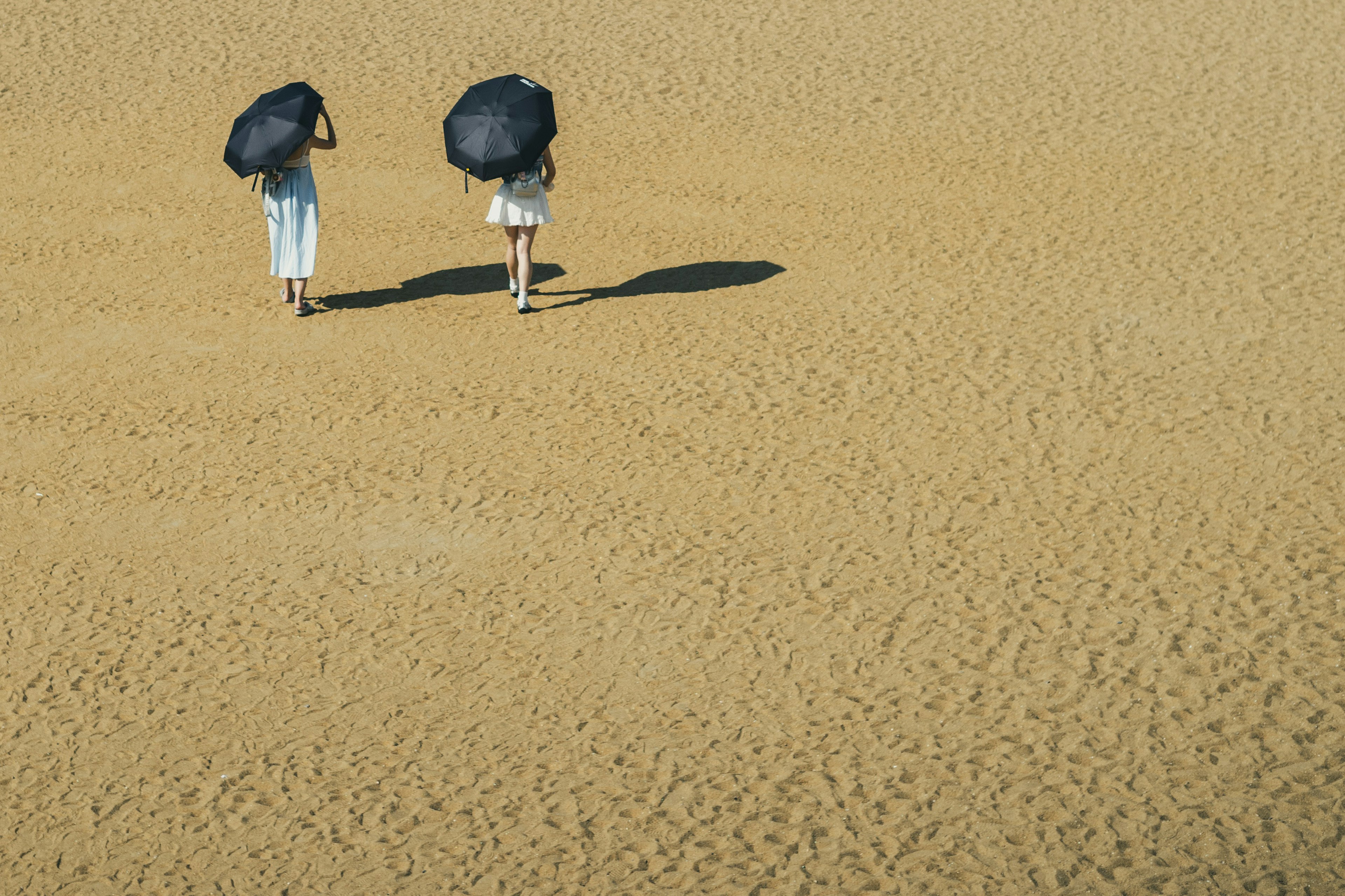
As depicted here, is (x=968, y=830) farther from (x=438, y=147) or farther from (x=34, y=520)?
(x=438, y=147)

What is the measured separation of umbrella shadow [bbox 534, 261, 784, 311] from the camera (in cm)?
822

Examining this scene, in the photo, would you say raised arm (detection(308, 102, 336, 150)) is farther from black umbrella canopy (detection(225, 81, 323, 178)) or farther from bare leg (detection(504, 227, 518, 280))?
bare leg (detection(504, 227, 518, 280))

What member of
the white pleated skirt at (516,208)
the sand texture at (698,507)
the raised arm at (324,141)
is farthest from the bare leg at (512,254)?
the raised arm at (324,141)

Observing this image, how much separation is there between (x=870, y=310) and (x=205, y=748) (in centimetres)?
485

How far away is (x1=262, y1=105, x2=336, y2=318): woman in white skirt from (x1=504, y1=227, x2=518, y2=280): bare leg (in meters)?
1.22

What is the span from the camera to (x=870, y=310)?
7785mm

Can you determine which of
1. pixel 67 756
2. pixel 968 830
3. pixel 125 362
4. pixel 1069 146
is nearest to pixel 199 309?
pixel 125 362

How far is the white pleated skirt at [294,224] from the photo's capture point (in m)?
7.84

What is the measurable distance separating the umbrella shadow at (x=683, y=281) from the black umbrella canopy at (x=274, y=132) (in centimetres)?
182

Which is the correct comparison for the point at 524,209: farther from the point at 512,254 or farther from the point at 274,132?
the point at 274,132

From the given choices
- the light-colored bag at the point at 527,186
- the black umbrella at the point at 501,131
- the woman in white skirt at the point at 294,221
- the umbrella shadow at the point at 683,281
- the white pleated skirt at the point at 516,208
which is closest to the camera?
the black umbrella at the point at 501,131

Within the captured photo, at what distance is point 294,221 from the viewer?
25.9 ft

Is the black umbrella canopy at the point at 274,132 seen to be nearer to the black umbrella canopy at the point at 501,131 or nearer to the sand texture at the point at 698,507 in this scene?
the black umbrella canopy at the point at 501,131

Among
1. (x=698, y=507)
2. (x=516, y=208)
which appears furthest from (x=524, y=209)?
(x=698, y=507)
